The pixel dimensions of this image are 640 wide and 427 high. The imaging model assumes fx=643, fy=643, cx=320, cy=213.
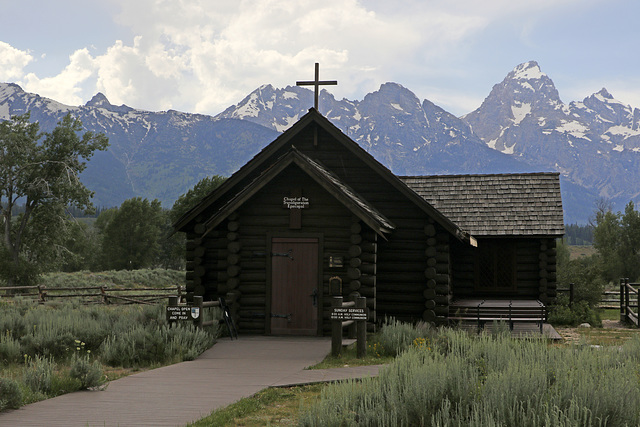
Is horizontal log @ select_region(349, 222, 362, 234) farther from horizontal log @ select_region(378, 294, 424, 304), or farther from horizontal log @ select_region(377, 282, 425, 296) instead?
horizontal log @ select_region(378, 294, 424, 304)

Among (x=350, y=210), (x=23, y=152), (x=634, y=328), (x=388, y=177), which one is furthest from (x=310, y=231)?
(x=23, y=152)

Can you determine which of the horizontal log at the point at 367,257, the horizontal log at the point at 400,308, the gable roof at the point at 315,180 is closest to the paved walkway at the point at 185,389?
the horizontal log at the point at 367,257

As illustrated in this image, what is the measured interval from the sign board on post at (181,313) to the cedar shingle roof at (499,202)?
1026 centimetres

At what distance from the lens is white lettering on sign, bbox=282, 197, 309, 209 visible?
53.1 ft

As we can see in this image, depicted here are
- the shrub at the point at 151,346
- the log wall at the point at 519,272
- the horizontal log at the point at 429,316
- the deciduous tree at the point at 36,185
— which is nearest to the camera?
the shrub at the point at 151,346

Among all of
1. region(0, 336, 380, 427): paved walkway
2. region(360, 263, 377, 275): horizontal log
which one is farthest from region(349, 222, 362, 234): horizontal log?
region(0, 336, 380, 427): paved walkway

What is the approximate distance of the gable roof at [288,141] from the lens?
55.5ft

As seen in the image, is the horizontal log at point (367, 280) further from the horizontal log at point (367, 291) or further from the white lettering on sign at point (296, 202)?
the white lettering on sign at point (296, 202)

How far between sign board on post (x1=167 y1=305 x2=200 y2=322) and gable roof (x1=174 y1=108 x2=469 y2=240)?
13.4ft

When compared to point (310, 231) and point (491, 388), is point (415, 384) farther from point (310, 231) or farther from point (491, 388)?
point (310, 231)

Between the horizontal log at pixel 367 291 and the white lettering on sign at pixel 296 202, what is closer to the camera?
the horizontal log at pixel 367 291

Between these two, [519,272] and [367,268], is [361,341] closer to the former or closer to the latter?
Answer: [367,268]

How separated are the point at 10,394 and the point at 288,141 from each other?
1150cm

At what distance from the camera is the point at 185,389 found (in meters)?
9.23
